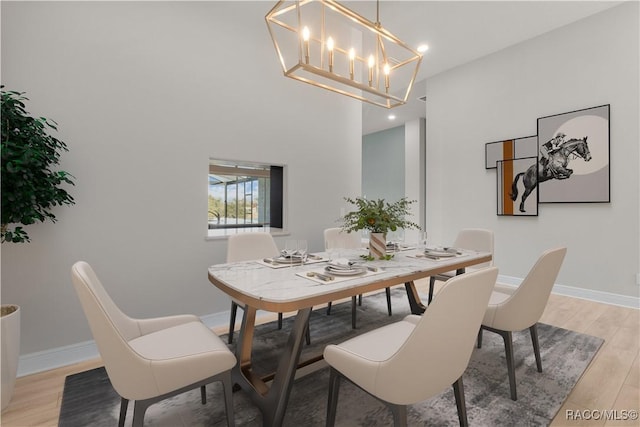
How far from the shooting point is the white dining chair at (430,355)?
107 cm

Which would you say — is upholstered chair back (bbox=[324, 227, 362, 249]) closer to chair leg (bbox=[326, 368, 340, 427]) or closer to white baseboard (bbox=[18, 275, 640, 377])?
white baseboard (bbox=[18, 275, 640, 377])

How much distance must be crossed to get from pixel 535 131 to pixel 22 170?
198 inches

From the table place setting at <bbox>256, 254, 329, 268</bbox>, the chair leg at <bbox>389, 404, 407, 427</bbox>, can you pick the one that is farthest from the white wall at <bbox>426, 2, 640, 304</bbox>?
the chair leg at <bbox>389, 404, 407, 427</bbox>

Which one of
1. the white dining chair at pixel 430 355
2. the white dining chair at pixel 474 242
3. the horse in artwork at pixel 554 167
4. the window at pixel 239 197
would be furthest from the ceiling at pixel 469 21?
the white dining chair at pixel 430 355

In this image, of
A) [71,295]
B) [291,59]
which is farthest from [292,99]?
[71,295]

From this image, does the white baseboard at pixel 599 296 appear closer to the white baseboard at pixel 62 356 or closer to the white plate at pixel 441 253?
the white plate at pixel 441 253

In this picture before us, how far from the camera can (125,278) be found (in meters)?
2.54

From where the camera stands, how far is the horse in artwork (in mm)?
3521

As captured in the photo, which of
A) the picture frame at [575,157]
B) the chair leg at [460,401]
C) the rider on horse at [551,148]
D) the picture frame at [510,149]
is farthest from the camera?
the picture frame at [510,149]

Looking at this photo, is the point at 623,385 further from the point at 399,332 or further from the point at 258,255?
the point at 258,255

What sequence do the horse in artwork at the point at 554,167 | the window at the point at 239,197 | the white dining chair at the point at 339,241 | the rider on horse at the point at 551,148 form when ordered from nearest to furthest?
the white dining chair at the point at 339,241, the horse in artwork at the point at 554,167, the rider on horse at the point at 551,148, the window at the point at 239,197

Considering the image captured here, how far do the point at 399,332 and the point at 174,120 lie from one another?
2530 millimetres

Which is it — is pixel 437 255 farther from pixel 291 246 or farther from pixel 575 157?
pixel 575 157

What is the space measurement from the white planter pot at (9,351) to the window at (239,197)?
238cm
